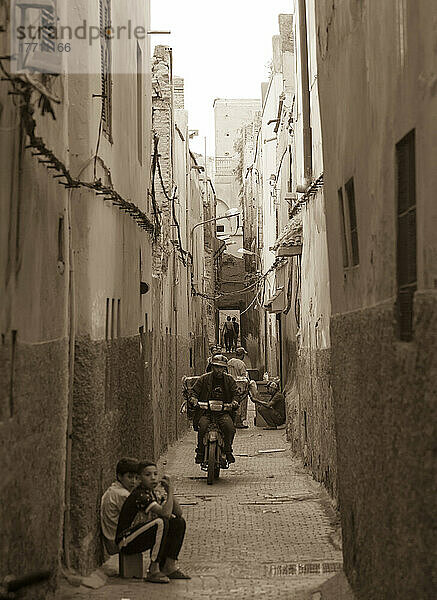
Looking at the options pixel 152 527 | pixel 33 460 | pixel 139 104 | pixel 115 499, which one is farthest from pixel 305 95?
pixel 33 460

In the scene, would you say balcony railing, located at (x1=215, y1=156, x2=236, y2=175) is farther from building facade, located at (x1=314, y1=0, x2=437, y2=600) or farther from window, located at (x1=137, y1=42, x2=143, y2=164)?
building facade, located at (x1=314, y1=0, x2=437, y2=600)

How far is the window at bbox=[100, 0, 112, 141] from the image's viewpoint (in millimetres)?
8562

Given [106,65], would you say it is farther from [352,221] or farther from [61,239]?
[352,221]

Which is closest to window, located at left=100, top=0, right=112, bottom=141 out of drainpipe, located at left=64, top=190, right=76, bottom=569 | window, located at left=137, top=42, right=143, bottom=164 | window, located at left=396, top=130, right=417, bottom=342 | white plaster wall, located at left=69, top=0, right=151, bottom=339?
white plaster wall, located at left=69, top=0, right=151, bottom=339

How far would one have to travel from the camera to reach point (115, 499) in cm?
746

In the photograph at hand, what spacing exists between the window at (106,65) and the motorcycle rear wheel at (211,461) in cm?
499

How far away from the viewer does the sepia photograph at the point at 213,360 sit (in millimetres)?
4664

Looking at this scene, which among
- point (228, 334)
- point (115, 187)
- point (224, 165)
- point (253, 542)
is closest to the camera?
point (253, 542)

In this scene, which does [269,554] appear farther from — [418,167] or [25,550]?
[418,167]

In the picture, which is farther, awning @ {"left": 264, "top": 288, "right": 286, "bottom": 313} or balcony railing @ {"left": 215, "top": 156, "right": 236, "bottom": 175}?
balcony railing @ {"left": 215, "top": 156, "right": 236, "bottom": 175}

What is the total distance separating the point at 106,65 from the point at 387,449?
16.9 ft

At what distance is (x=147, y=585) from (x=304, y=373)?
6.98 metres

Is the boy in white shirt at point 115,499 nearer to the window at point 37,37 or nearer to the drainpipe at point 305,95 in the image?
the window at point 37,37

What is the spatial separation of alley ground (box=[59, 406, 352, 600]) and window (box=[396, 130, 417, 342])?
101 inches
